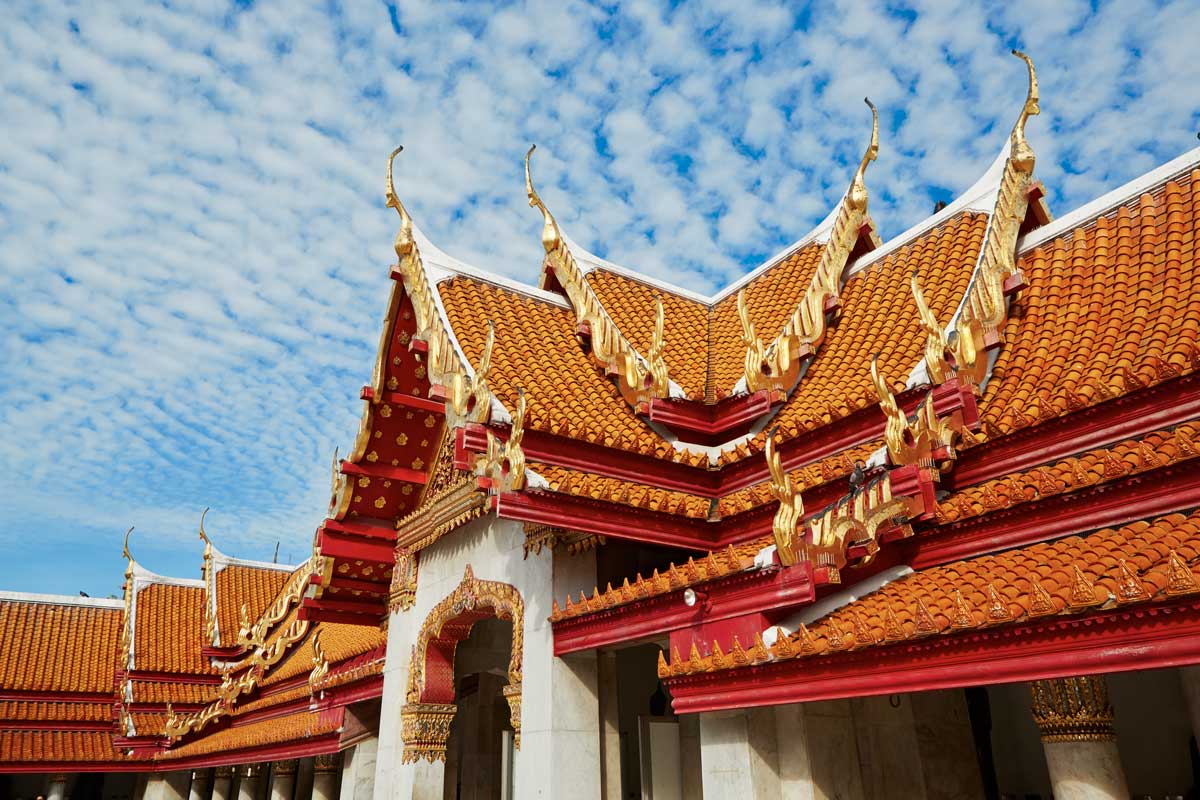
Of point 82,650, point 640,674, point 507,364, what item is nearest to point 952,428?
point 507,364

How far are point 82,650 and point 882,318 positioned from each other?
73.6ft

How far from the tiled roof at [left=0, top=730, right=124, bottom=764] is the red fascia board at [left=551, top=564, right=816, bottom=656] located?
16.8 m

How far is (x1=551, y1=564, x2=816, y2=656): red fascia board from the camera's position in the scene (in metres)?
5.23

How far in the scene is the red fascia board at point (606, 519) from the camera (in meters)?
6.72

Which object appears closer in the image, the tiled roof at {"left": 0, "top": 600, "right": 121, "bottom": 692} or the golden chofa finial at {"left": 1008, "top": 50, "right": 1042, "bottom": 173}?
the golden chofa finial at {"left": 1008, "top": 50, "right": 1042, "bottom": 173}

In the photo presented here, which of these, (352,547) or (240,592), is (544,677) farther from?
(240,592)

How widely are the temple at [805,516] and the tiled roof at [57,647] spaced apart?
38.7ft

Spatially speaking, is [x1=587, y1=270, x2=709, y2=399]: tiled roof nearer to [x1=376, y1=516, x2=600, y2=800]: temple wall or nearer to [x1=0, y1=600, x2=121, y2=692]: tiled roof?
[x1=376, y1=516, x2=600, y2=800]: temple wall

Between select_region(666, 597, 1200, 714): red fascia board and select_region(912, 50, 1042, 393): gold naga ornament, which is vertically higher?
select_region(912, 50, 1042, 393): gold naga ornament

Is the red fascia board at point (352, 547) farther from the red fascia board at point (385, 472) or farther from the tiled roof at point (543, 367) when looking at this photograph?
the tiled roof at point (543, 367)

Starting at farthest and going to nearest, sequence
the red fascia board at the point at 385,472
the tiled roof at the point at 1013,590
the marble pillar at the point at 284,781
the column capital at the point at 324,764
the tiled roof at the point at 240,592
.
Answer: the tiled roof at the point at 240,592
the marble pillar at the point at 284,781
the column capital at the point at 324,764
the red fascia board at the point at 385,472
the tiled roof at the point at 1013,590

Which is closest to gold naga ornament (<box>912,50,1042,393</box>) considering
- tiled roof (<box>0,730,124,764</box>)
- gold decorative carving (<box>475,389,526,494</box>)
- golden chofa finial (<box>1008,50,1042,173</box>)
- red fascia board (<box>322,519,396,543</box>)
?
A: golden chofa finial (<box>1008,50,1042,173</box>)

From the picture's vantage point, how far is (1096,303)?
6805 millimetres

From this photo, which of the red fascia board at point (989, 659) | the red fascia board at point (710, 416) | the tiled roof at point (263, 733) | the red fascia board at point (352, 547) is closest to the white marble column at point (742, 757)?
the red fascia board at point (989, 659)
